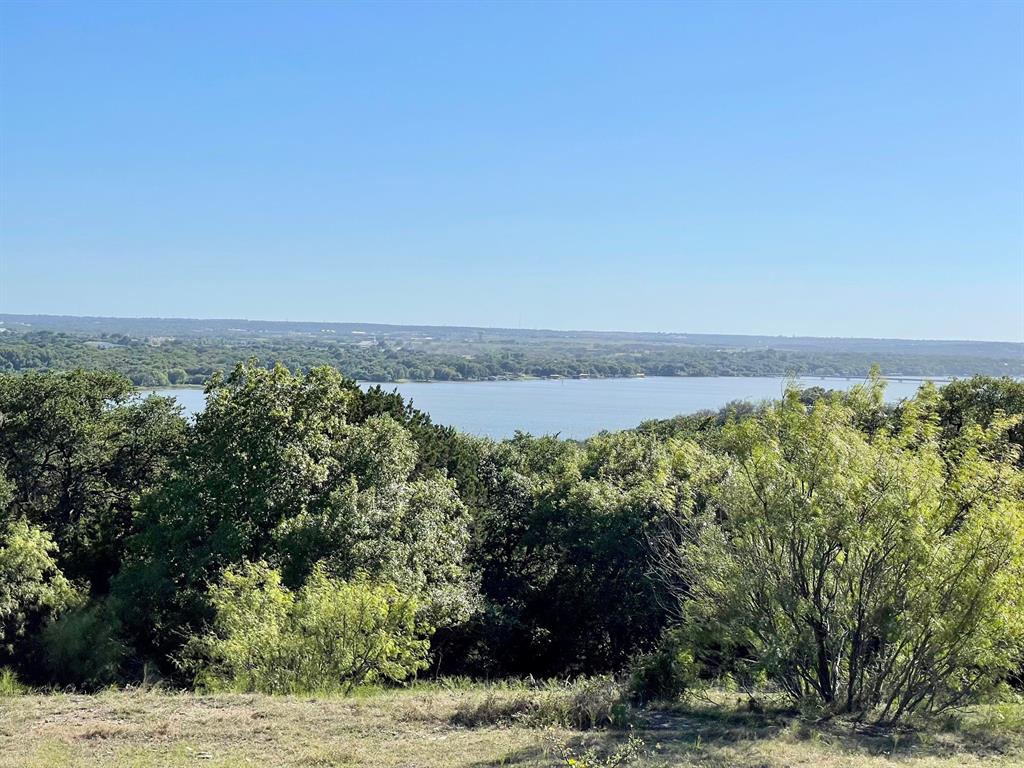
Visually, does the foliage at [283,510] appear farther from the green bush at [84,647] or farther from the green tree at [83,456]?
the green tree at [83,456]

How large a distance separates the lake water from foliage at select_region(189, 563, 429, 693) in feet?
128

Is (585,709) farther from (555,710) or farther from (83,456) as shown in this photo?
(83,456)

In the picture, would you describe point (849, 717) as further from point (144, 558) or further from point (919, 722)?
point (144, 558)

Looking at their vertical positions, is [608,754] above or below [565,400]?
above

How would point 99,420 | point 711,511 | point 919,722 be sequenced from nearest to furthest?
1. point 919,722
2. point 711,511
3. point 99,420

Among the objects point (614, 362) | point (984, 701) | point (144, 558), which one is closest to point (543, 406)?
point (614, 362)

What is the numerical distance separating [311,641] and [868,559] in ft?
29.1

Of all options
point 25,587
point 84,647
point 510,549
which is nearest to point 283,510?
point 84,647

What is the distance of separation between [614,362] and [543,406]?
67.4 meters

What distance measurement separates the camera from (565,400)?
10769 centimetres

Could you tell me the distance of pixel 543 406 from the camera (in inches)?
3853

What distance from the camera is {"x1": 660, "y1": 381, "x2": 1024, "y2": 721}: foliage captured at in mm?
10516

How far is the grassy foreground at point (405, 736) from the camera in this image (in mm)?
9383

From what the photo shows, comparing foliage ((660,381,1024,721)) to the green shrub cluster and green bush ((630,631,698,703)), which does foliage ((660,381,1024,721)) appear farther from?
green bush ((630,631,698,703))
